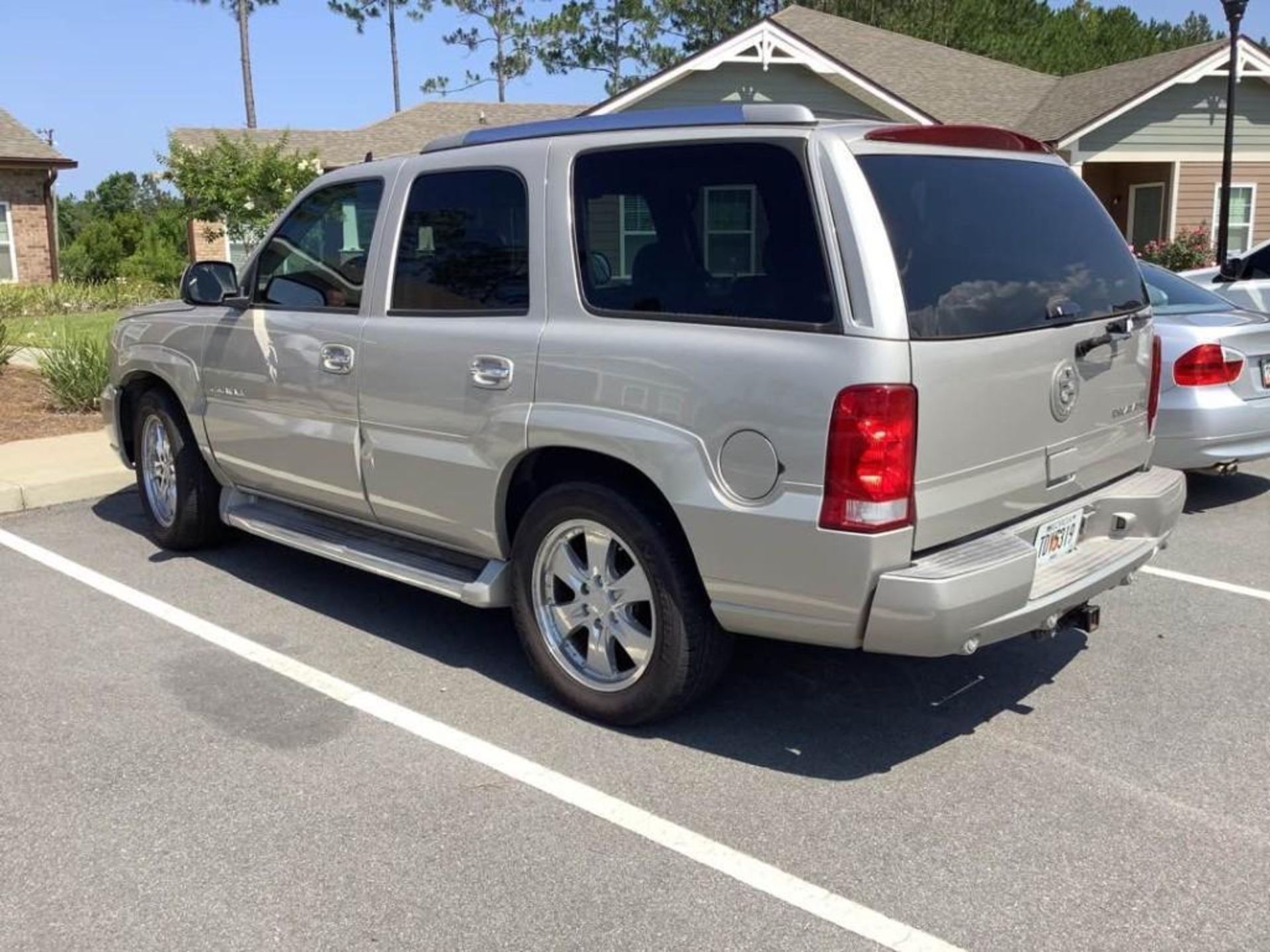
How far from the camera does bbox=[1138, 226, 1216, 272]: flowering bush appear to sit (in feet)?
66.4

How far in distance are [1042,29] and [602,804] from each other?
1491 inches

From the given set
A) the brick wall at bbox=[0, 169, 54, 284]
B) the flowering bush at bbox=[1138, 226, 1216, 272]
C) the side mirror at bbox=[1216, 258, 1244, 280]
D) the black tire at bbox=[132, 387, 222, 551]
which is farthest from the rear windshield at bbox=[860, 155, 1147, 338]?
the brick wall at bbox=[0, 169, 54, 284]

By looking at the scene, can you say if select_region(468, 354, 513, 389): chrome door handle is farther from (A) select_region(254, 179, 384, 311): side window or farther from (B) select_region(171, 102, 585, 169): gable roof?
(B) select_region(171, 102, 585, 169): gable roof

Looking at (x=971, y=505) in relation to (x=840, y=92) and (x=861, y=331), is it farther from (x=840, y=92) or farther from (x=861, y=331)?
(x=840, y=92)

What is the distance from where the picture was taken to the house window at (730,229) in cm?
369

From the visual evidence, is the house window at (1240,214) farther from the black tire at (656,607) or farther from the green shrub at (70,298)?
the black tire at (656,607)

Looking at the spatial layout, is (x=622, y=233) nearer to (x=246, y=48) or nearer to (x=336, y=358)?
(x=336, y=358)

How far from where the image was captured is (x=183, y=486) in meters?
6.12

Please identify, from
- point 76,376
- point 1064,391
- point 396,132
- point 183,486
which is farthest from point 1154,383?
point 396,132

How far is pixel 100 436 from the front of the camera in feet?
30.2

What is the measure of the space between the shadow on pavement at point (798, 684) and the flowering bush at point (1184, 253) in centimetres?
1735

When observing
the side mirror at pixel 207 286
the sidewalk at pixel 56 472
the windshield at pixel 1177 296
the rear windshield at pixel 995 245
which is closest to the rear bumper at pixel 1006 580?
the rear windshield at pixel 995 245

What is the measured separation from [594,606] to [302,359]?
1.81 metres

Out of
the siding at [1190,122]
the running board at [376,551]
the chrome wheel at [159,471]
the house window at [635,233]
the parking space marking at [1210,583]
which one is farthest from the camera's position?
the siding at [1190,122]
